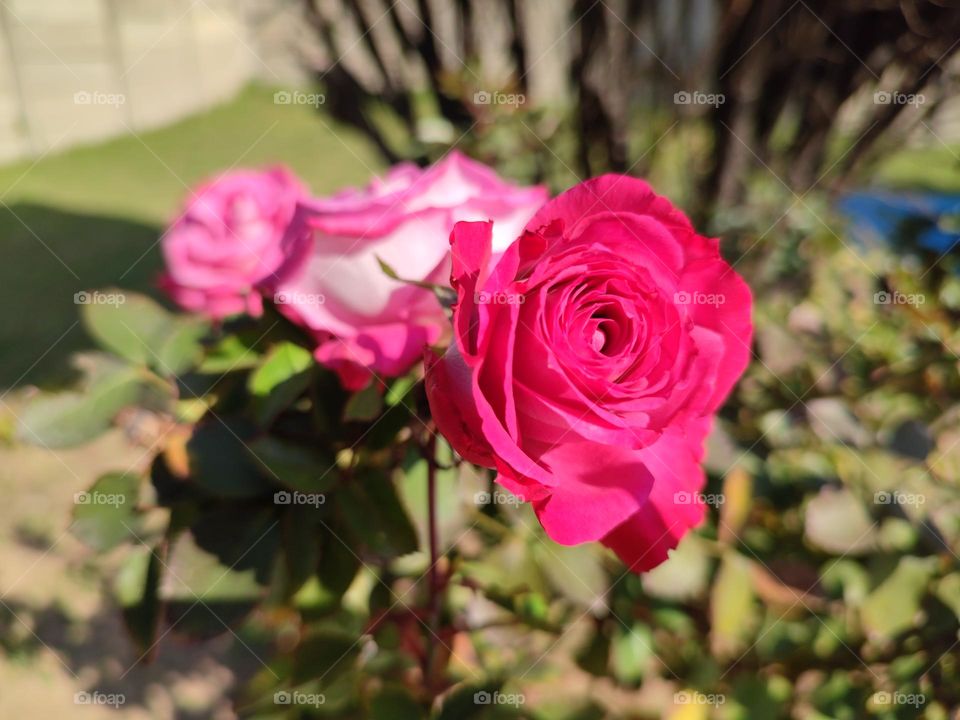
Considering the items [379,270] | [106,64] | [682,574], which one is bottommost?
[106,64]

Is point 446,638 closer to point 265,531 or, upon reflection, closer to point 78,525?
point 265,531

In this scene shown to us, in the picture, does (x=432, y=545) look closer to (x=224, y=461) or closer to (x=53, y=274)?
(x=224, y=461)

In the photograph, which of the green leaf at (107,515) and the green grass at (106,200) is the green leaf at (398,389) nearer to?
the green leaf at (107,515)

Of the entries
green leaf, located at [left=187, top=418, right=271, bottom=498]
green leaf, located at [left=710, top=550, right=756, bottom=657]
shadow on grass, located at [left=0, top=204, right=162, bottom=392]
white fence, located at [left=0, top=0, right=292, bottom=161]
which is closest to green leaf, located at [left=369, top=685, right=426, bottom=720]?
green leaf, located at [left=187, top=418, right=271, bottom=498]

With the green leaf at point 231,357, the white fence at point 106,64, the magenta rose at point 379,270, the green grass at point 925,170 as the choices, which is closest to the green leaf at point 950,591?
the magenta rose at point 379,270

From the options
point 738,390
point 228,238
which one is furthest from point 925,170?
point 228,238

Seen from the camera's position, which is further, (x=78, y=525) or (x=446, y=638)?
(x=446, y=638)

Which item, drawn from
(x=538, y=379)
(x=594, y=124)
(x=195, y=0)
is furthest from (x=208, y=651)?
(x=195, y=0)
